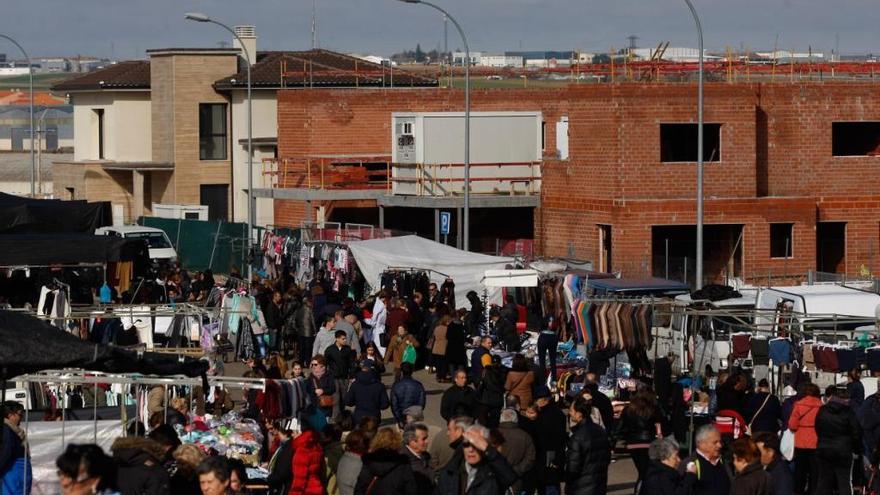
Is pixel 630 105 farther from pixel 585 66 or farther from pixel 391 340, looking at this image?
pixel 391 340

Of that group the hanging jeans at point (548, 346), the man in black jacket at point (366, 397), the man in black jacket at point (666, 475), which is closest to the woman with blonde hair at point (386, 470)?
the man in black jacket at point (666, 475)

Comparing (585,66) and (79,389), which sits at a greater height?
(585,66)

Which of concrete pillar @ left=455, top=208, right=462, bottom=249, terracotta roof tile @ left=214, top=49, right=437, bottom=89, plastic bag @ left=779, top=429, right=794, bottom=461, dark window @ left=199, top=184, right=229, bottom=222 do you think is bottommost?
plastic bag @ left=779, top=429, right=794, bottom=461

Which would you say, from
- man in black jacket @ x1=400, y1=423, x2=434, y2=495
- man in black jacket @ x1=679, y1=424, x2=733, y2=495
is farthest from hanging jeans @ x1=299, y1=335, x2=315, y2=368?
man in black jacket @ x1=679, y1=424, x2=733, y2=495

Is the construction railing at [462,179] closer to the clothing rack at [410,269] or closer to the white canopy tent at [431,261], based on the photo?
the white canopy tent at [431,261]

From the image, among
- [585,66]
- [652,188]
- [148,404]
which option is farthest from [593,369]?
[585,66]

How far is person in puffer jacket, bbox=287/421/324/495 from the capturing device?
14898 mm

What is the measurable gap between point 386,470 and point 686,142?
1223 inches

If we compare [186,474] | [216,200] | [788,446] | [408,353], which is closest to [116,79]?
[216,200]

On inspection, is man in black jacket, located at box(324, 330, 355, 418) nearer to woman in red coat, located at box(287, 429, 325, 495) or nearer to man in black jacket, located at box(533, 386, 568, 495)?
man in black jacket, located at box(533, 386, 568, 495)

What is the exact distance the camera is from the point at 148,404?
62.5 feet

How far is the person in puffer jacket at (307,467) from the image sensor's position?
14898mm

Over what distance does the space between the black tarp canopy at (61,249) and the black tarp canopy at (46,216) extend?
2.54m

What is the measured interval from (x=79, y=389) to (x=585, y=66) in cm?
3412
